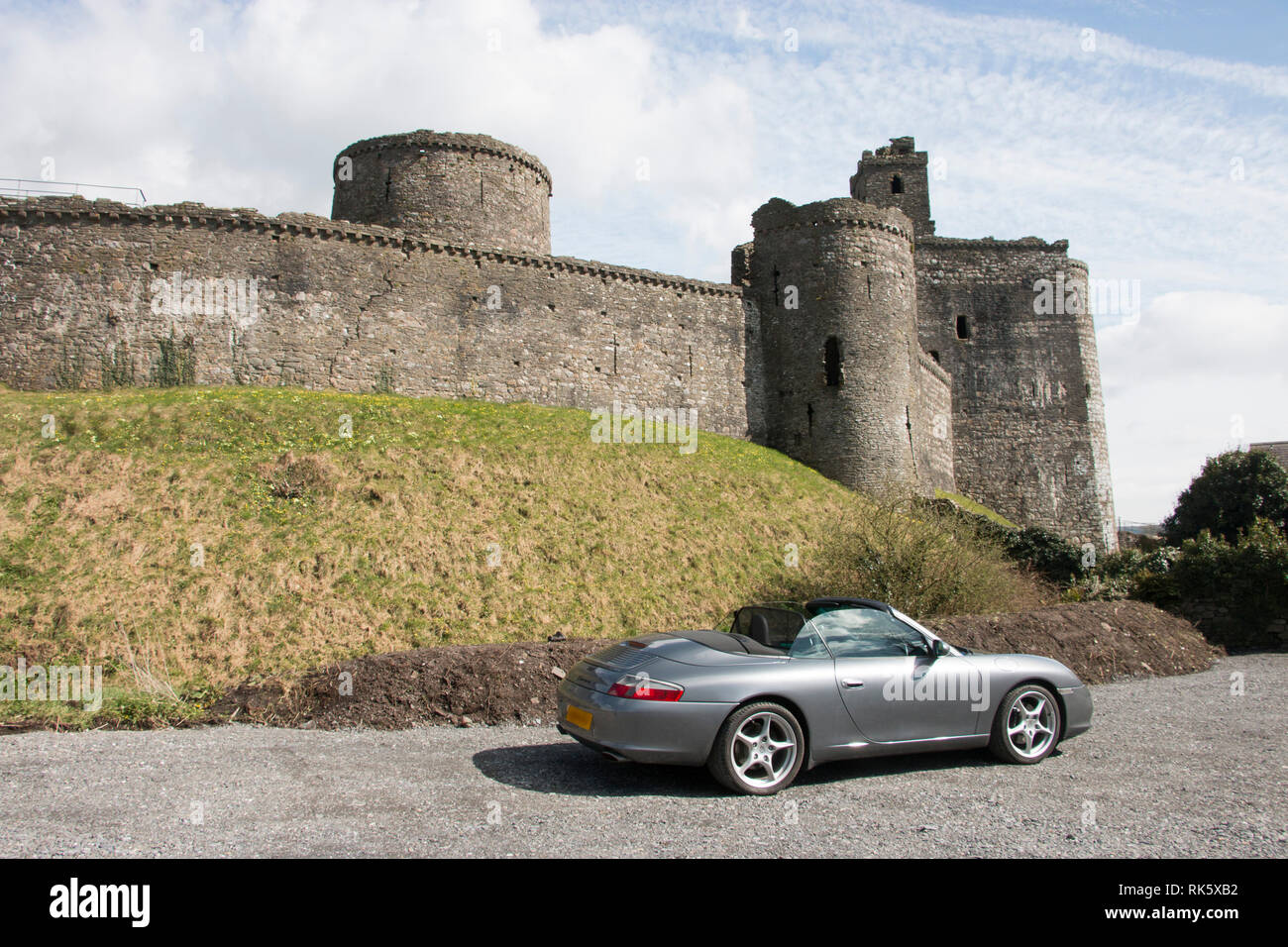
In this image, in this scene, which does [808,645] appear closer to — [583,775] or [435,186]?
[583,775]

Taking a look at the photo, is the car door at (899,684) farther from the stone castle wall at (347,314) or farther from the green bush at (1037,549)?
the stone castle wall at (347,314)

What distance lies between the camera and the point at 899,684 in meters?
7.13

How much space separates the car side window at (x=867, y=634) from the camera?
7379 mm

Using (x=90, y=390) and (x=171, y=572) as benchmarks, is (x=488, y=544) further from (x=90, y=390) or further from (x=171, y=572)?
(x=90, y=390)

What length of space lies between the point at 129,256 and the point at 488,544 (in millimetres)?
12406

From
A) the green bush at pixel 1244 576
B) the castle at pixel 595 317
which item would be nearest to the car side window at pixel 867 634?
the green bush at pixel 1244 576

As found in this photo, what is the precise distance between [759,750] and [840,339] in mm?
21675

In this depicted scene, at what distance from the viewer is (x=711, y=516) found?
64.2ft

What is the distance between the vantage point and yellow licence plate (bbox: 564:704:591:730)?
670 centimetres

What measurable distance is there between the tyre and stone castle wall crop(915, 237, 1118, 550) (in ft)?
93.0

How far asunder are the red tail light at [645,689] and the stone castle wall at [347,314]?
17.1m
